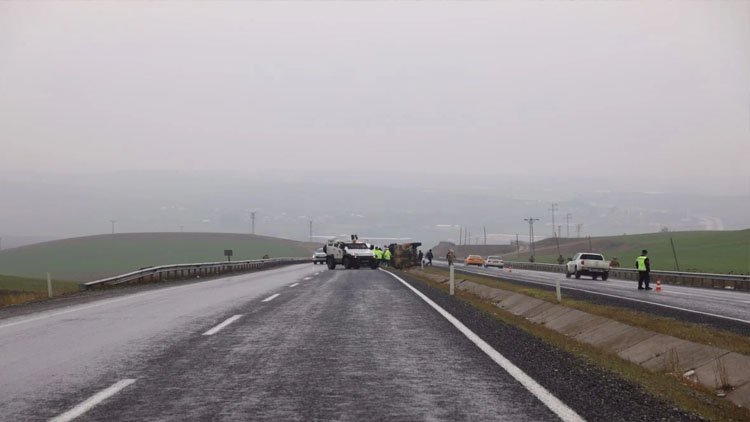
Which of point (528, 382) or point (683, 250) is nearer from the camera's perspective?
point (528, 382)

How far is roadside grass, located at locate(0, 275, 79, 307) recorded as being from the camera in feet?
77.7

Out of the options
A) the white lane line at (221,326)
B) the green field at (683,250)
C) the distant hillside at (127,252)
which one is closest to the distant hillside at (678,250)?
the green field at (683,250)

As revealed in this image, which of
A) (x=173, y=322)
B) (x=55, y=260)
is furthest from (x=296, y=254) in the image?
(x=173, y=322)

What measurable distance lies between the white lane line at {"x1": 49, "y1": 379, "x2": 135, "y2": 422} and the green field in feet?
183

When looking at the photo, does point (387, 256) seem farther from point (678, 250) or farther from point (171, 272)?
point (678, 250)

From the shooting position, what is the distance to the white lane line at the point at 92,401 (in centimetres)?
635

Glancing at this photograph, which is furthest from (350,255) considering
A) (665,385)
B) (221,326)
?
(665,385)

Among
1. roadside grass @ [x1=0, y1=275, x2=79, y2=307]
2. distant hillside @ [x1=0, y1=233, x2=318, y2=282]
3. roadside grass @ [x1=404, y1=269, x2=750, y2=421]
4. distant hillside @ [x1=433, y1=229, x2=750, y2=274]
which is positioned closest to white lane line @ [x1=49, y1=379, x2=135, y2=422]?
roadside grass @ [x1=404, y1=269, x2=750, y2=421]

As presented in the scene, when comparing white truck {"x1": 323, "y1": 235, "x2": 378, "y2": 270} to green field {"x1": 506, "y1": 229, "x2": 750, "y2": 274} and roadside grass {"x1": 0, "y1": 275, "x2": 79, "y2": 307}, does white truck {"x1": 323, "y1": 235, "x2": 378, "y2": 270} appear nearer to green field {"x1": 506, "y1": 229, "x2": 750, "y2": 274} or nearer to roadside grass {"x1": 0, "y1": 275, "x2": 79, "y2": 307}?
roadside grass {"x1": 0, "y1": 275, "x2": 79, "y2": 307}

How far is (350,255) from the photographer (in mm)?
51938

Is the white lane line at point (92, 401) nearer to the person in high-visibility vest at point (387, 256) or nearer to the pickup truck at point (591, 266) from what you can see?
the pickup truck at point (591, 266)

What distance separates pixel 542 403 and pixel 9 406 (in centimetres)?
488

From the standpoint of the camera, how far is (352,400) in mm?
7020

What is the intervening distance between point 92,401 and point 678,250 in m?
122
